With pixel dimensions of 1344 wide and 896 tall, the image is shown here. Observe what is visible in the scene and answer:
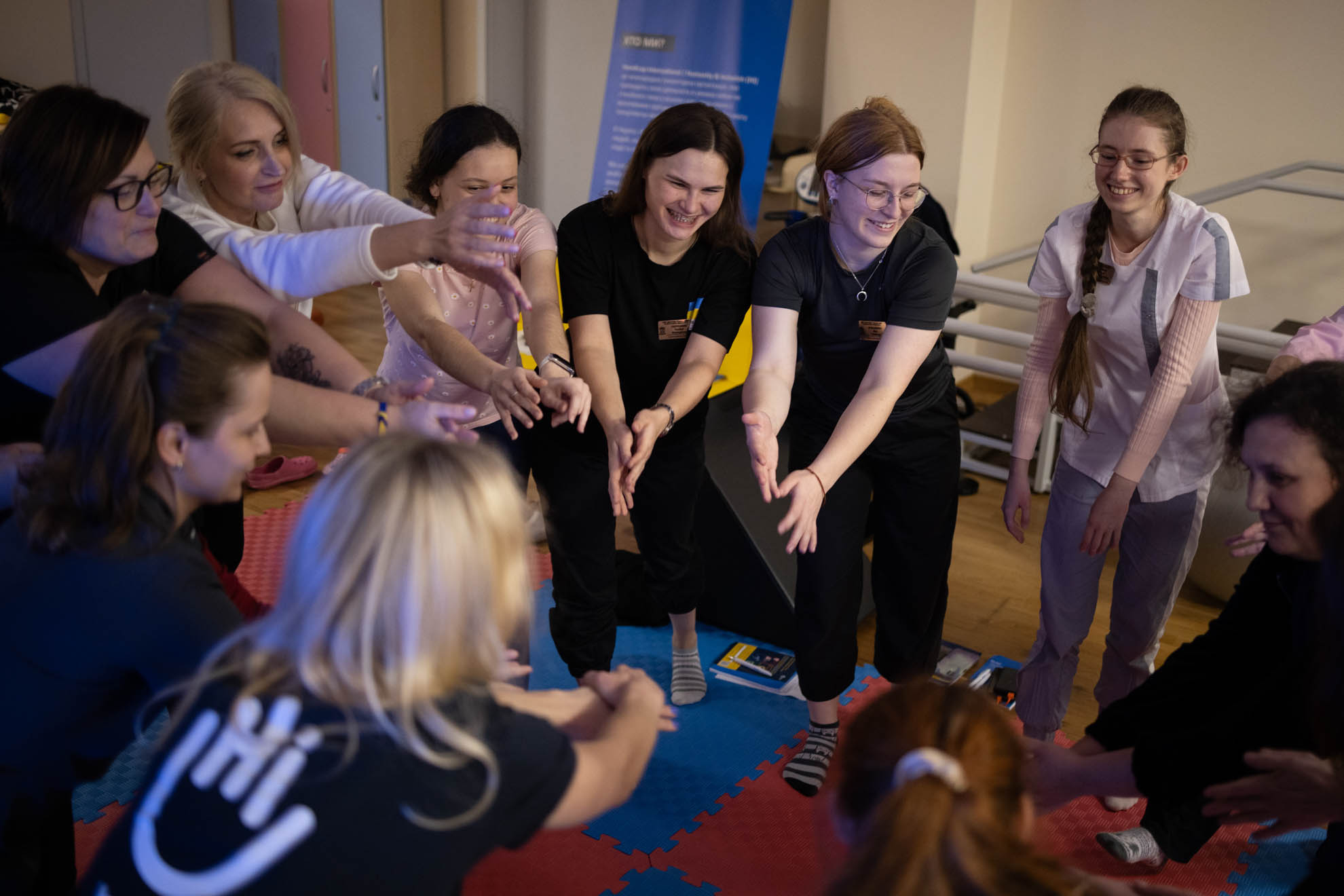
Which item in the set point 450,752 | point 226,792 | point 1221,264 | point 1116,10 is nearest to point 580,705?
point 450,752

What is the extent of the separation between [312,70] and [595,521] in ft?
20.5

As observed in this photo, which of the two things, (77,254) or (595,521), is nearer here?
(77,254)

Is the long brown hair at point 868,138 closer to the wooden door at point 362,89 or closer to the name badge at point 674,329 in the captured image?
the name badge at point 674,329

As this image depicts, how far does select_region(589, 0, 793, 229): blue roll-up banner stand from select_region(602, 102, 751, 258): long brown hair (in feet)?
8.12

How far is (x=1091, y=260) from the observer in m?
2.20

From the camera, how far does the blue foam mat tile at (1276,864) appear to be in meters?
2.22

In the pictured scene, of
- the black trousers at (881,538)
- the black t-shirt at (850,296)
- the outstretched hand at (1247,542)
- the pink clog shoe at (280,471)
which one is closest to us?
the outstretched hand at (1247,542)

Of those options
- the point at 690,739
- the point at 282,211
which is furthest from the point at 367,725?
the point at 690,739

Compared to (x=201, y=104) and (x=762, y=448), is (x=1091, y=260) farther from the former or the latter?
(x=201, y=104)

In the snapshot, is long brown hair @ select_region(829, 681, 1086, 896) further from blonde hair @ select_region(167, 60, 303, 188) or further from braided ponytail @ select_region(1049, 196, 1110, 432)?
blonde hair @ select_region(167, 60, 303, 188)

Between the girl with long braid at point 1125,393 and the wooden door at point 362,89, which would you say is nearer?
the girl with long braid at point 1125,393

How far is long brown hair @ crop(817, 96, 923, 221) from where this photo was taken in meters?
2.07

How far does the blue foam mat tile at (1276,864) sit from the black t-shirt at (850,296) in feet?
3.91

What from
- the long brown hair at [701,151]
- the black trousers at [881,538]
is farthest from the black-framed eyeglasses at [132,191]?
the black trousers at [881,538]
